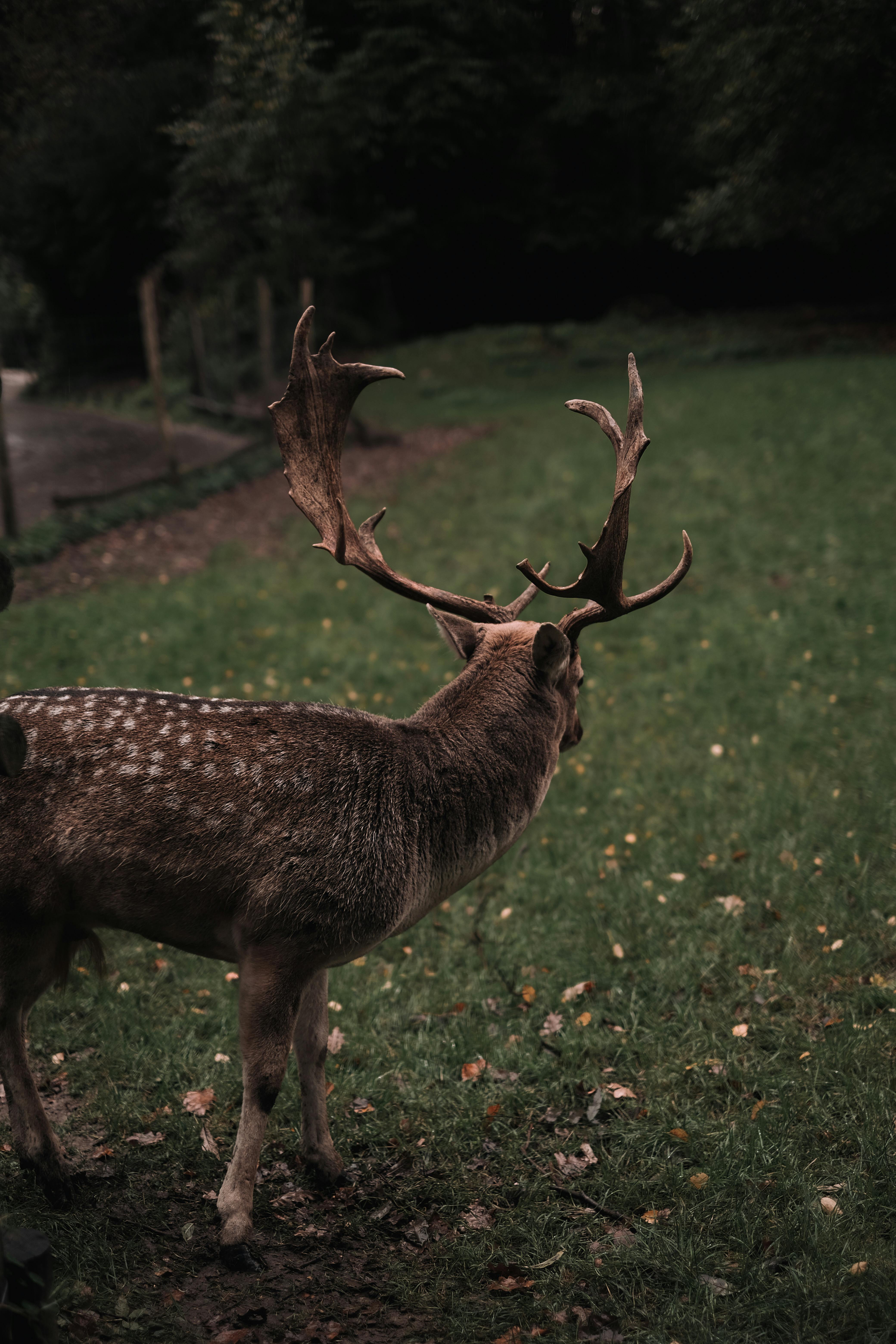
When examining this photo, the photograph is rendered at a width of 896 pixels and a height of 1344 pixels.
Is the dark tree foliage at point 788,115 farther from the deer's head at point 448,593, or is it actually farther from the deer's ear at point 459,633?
the deer's ear at point 459,633

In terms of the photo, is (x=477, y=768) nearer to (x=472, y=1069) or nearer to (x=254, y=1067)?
(x=254, y=1067)

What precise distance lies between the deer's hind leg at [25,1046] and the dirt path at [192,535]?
21.6ft

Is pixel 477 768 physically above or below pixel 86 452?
below

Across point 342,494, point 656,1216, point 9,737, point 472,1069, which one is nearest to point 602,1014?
point 472,1069

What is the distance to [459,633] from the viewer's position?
13.4 feet

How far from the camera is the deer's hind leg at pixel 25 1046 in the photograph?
3387 mm

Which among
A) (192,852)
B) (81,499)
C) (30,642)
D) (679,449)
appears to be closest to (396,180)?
(679,449)

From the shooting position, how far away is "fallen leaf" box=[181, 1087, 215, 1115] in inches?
168

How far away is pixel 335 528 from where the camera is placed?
14.1 feet

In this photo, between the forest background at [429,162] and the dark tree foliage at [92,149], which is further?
the forest background at [429,162]

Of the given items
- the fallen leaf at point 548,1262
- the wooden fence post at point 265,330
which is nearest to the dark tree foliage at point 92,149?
the wooden fence post at point 265,330

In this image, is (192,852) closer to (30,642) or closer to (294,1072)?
(294,1072)

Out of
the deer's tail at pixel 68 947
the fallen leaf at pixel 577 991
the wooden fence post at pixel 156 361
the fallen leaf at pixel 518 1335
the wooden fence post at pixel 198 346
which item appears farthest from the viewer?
the wooden fence post at pixel 198 346

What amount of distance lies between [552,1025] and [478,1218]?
4.02 feet
